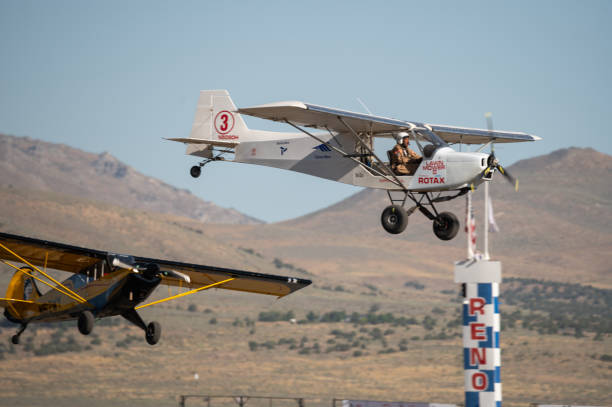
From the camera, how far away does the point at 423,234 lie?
194500 mm

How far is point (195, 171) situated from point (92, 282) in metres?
6.36

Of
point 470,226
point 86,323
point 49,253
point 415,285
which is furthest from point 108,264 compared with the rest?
point 415,285

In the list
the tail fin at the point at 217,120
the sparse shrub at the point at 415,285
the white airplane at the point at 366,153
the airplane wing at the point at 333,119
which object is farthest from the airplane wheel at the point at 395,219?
the sparse shrub at the point at 415,285

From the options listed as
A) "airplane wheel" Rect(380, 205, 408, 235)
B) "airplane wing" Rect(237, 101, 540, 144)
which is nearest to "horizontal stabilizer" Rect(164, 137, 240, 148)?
"airplane wing" Rect(237, 101, 540, 144)

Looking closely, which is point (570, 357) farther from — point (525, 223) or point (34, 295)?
point (525, 223)

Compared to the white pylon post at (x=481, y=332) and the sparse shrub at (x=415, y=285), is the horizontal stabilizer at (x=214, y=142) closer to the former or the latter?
the white pylon post at (x=481, y=332)

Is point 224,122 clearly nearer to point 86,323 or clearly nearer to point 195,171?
point 195,171

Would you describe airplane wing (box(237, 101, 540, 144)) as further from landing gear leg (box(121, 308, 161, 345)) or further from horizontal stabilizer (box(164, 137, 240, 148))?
landing gear leg (box(121, 308, 161, 345))

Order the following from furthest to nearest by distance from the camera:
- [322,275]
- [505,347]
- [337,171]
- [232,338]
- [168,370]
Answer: [322,275], [232,338], [505,347], [168,370], [337,171]

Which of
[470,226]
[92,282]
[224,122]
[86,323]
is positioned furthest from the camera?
[224,122]

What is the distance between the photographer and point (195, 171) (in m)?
31.2

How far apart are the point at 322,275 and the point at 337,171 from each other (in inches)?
4777

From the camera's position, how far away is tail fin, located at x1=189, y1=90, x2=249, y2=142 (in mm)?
32062

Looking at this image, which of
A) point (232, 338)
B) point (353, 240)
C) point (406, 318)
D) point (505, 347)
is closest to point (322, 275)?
point (353, 240)
